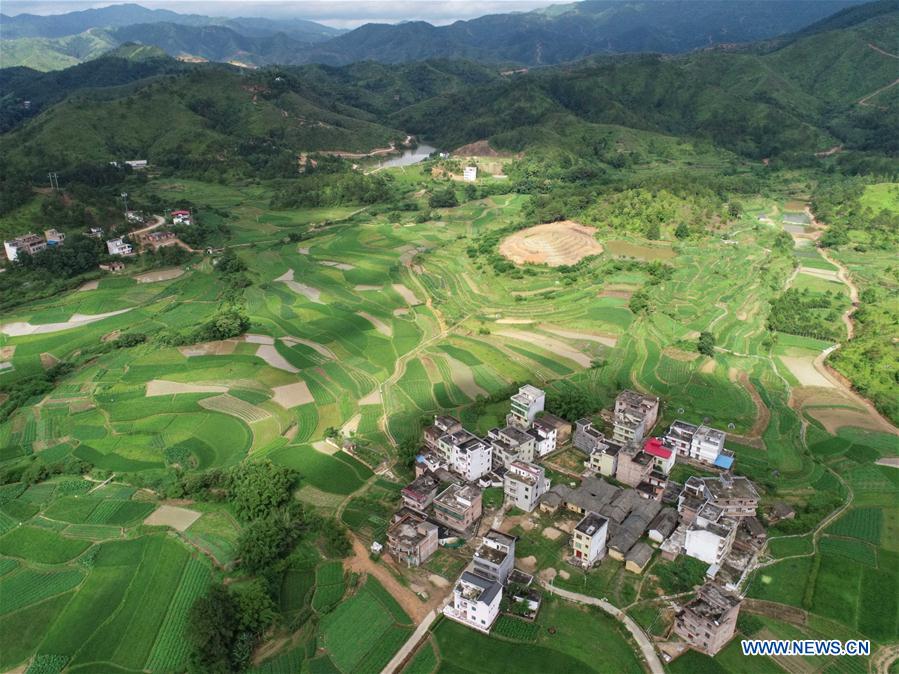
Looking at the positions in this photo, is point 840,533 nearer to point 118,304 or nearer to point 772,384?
point 772,384

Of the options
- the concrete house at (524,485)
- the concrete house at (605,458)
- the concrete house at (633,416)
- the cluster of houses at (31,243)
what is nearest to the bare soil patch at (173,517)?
the concrete house at (524,485)

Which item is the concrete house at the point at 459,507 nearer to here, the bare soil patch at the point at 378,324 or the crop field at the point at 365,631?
the crop field at the point at 365,631

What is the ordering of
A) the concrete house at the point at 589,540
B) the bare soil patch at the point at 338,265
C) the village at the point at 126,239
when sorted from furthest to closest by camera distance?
the bare soil patch at the point at 338,265 < the village at the point at 126,239 < the concrete house at the point at 589,540

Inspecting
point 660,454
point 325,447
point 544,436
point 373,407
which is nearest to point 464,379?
point 373,407

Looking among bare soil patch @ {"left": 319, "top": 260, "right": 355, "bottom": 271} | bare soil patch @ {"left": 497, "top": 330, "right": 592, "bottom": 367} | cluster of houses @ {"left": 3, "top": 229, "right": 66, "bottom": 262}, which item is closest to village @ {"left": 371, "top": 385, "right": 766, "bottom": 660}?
bare soil patch @ {"left": 497, "top": 330, "right": 592, "bottom": 367}

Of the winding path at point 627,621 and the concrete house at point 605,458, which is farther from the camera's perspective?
the concrete house at point 605,458

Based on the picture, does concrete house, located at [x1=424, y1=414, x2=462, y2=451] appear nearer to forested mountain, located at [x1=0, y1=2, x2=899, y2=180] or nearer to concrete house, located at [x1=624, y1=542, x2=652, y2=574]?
concrete house, located at [x1=624, y1=542, x2=652, y2=574]
